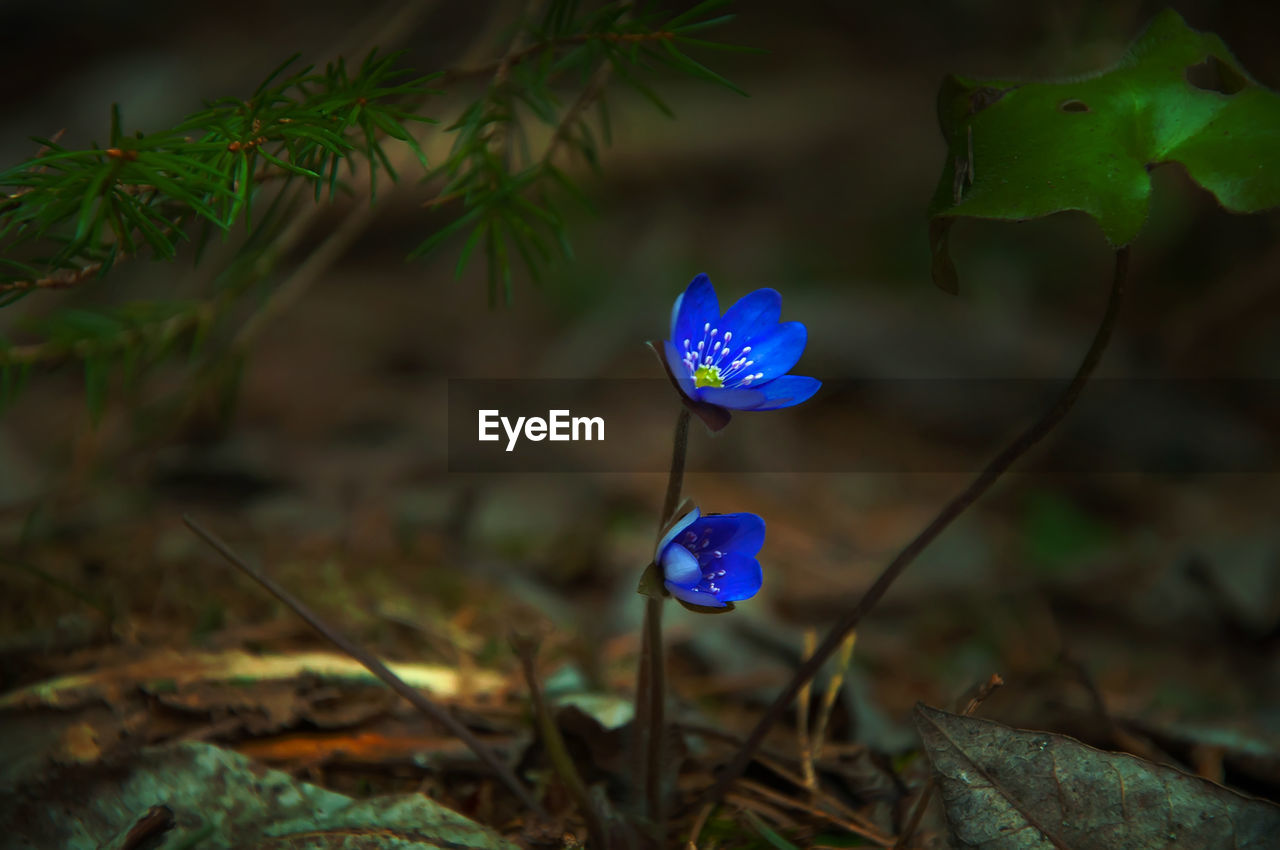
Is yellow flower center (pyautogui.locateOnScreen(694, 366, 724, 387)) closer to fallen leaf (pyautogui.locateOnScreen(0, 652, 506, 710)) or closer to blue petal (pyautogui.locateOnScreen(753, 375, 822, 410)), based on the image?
blue petal (pyautogui.locateOnScreen(753, 375, 822, 410))

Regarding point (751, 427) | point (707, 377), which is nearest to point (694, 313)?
point (707, 377)

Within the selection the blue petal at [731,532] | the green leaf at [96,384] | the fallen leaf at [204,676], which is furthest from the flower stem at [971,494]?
the green leaf at [96,384]

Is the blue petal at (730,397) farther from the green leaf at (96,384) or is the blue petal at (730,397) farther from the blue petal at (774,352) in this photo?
the green leaf at (96,384)

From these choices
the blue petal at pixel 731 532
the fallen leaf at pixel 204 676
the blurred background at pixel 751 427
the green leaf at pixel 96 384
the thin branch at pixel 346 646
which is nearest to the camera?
the blue petal at pixel 731 532

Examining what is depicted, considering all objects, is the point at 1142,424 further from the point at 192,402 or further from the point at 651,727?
the point at 192,402

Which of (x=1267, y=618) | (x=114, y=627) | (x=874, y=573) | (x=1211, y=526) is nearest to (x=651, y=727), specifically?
(x=114, y=627)
